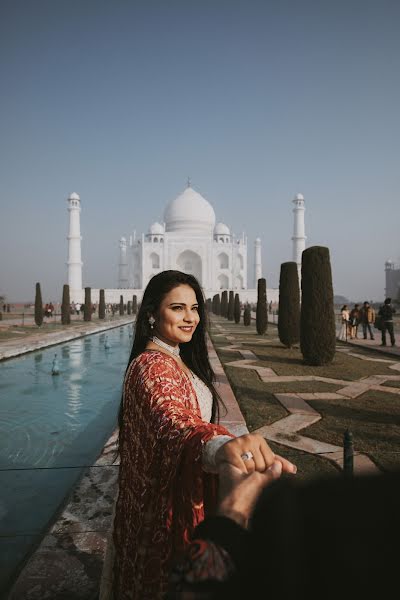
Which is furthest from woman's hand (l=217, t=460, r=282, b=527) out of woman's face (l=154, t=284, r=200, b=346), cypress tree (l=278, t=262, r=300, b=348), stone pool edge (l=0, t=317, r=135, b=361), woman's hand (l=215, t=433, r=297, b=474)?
cypress tree (l=278, t=262, r=300, b=348)

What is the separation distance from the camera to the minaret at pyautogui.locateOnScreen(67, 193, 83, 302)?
36062 millimetres

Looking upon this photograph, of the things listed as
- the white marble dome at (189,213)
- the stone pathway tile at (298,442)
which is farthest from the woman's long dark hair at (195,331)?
the white marble dome at (189,213)

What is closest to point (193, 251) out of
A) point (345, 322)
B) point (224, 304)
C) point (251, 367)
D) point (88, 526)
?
point (224, 304)

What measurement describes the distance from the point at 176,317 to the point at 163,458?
43 centimetres

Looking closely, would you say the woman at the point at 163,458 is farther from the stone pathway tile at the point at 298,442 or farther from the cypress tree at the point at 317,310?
the cypress tree at the point at 317,310

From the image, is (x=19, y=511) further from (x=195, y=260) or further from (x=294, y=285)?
(x=195, y=260)

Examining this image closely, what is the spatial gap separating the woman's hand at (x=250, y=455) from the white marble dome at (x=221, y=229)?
46.4m

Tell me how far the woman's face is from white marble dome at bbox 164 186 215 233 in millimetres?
43378

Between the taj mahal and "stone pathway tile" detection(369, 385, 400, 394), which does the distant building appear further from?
"stone pathway tile" detection(369, 385, 400, 394)

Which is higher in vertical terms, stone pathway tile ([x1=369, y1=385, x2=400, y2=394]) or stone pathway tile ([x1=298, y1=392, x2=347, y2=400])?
stone pathway tile ([x1=369, y1=385, x2=400, y2=394])

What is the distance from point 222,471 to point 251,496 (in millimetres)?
78

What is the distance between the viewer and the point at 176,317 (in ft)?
3.89

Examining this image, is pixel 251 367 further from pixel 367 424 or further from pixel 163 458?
pixel 163 458

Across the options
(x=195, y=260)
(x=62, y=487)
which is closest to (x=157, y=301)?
(x=62, y=487)
